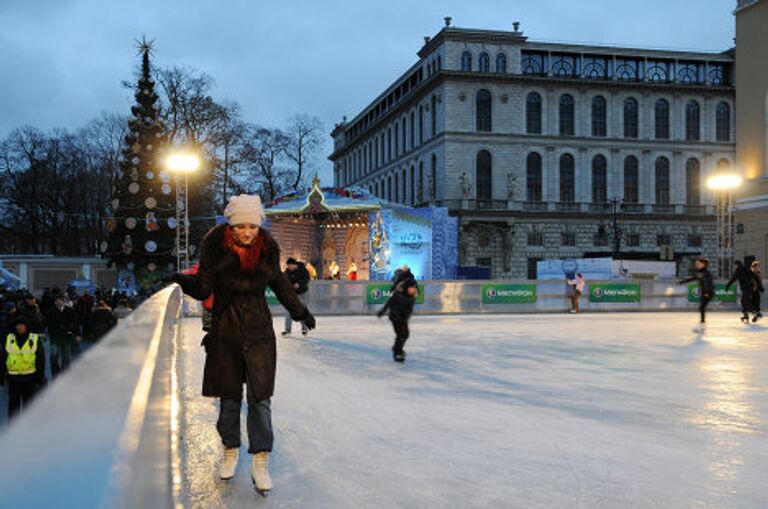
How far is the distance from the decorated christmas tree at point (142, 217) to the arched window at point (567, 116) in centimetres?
3894

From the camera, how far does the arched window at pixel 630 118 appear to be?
62906 mm

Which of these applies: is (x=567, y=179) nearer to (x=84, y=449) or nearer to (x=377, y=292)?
(x=377, y=292)

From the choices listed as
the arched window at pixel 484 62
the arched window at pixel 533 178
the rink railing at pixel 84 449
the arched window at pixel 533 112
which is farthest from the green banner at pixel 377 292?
the arched window at pixel 533 112

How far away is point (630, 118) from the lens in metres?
63.1

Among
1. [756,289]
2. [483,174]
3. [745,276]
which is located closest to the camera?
[745,276]

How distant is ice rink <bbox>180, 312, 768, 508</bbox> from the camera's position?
14.5 feet

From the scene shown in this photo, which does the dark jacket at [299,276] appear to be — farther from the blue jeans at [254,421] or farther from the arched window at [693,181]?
the arched window at [693,181]

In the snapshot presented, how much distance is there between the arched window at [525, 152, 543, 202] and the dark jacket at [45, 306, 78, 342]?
4950 cm

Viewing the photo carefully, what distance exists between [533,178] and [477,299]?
1453 inches

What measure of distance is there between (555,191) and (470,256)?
32.3 ft

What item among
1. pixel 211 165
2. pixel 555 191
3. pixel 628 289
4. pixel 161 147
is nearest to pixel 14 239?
pixel 211 165

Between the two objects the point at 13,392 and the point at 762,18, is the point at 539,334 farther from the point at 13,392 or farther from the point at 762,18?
the point at 762,18

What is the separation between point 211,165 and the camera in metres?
42.6

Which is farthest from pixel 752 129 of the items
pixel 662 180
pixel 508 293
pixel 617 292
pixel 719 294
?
pixel 662 180
